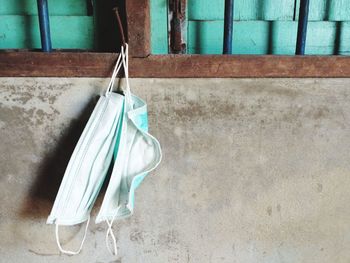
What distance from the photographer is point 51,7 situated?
43.2 inches

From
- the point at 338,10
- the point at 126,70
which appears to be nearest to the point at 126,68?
the point at 126,70

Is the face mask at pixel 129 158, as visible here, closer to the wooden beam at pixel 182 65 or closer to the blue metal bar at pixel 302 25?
the wooden beam at pixel 182 65

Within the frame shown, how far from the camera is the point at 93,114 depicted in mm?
972

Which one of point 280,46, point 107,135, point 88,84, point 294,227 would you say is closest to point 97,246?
point 107,135

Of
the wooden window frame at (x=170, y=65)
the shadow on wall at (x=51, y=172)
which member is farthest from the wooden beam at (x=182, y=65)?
the shadow on wall at (x=51, y=172)

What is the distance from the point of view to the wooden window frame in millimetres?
979

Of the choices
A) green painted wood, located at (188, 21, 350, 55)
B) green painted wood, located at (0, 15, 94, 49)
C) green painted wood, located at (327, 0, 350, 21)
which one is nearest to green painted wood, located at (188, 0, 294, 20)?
green painted wood, located at (188, 21, 350, 55)

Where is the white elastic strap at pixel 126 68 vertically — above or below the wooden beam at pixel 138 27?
below

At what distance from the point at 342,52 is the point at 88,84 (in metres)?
0.83

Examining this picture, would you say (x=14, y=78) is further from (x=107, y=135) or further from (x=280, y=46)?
(x=280, y=46)

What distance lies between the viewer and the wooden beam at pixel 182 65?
980 millimetres

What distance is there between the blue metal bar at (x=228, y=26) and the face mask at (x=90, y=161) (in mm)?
321

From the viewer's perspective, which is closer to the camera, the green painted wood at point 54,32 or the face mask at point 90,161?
the face mask at point 90,161

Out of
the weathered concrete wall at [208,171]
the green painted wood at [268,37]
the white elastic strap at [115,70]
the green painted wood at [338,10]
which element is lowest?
the weathered concrete wall at [208,171]
